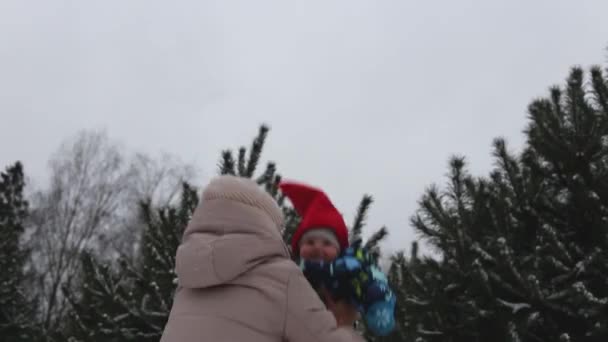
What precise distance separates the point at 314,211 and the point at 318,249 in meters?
0.15

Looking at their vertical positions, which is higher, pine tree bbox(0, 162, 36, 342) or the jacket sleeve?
pine tree bbox(0, 162, 36, 342)

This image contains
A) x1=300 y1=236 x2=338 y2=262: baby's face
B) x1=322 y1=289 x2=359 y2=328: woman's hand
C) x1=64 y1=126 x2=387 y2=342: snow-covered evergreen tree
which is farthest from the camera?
x1=64 y1=126 x2=387 y2=342: snow-covered evergreen tree

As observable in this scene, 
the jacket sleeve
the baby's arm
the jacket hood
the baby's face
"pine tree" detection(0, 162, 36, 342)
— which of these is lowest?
the jacket sleeve

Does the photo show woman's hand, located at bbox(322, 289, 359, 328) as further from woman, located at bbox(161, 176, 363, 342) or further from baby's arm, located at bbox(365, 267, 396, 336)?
woman, located at bbox(161, 176, 363, 342)

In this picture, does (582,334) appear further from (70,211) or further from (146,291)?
(70,211)

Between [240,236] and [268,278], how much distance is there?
15cm

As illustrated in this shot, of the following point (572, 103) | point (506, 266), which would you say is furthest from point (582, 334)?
point (572, 103)

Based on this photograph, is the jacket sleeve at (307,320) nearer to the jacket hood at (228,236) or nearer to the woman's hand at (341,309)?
the jacket hood at (228,236)

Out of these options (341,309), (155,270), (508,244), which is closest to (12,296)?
(155,270)

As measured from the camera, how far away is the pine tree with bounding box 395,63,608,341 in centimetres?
408

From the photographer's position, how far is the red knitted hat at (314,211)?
2535mm

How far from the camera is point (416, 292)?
16.4 feet

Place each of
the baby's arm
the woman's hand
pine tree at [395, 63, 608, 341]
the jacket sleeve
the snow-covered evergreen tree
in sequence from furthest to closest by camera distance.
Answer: the snow-covered evergreen tree
pine tree at [395, 63, 608, 341]
the woman's hand
the baby's arm
the jacket sleeve

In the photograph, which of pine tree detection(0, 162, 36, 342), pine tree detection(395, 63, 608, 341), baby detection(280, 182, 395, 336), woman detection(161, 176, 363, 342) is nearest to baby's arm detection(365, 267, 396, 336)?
baby detection(280, 182, 395, 336)
